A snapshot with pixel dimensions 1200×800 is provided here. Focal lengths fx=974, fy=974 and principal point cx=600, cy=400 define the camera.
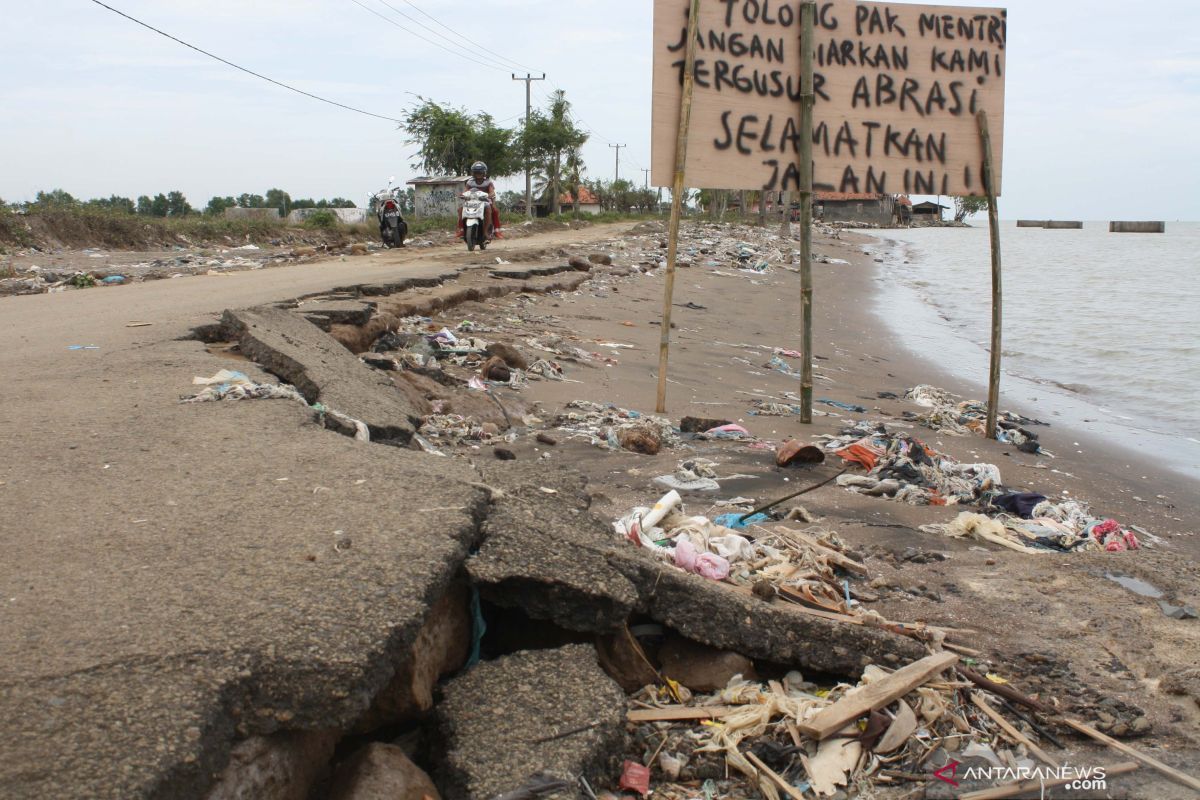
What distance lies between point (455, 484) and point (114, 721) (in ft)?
4.27

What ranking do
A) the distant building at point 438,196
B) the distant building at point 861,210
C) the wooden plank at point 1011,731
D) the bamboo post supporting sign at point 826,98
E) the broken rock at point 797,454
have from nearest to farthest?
the wooden plank at point 1011,731 < the broken rock at point 797,454 < the bamboo post supporting sign at point 826,98 < the distant building at point 438,196 < the distant building at point 861,210

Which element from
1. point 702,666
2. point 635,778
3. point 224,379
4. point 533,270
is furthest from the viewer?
point 533,270

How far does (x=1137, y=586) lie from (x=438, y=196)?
104 ft

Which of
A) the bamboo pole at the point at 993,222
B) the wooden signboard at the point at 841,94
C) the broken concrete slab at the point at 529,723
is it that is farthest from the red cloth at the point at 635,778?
the bamboo pole at the point at 993,222

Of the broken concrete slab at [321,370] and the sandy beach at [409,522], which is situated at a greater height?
the broken concrete slab at [321,370]

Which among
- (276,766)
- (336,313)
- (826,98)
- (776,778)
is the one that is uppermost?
(826,98)

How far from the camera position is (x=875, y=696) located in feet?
7.75

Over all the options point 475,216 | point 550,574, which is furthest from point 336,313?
point 475,216

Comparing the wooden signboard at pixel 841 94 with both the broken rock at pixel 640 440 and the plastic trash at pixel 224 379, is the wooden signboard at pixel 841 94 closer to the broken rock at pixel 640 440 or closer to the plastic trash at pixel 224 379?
the broken rock at pixel 640 440

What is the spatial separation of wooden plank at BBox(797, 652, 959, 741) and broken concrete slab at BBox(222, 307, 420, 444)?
220 centimetres

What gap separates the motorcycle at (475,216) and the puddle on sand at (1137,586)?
39.0 feet

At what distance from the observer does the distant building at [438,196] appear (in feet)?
108

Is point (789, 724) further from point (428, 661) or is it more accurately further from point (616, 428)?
point (616, 428)

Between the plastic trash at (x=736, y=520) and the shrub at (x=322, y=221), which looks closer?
the plastic trash at (x=736, y=520)
